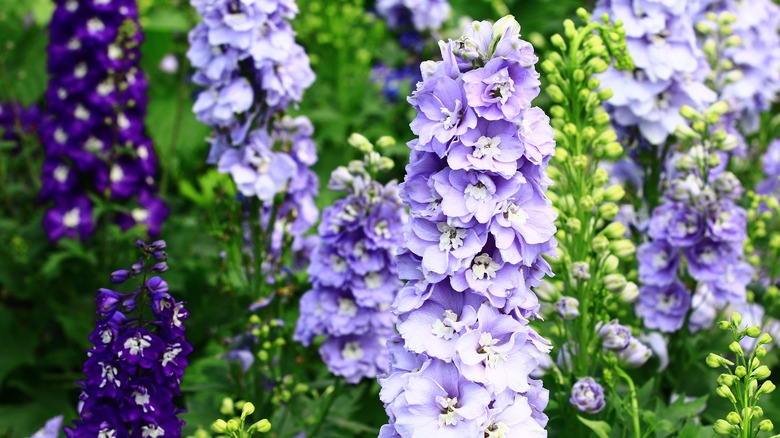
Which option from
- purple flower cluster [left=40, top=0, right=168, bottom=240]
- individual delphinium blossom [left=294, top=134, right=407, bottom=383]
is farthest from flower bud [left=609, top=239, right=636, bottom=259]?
purple flower cluster [left=40, top=0, right=168, bottom=240]

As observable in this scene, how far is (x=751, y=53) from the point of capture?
4332 mm

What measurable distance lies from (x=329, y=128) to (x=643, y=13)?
Result: 229cm

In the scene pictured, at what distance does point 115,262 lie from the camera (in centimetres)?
422

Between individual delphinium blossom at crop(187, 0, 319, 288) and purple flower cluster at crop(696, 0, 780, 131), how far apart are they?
1.82m

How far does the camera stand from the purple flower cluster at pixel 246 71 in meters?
3.31

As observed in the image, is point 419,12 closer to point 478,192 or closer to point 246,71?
point 246,71

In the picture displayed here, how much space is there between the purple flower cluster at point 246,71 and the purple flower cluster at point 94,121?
0.82 m

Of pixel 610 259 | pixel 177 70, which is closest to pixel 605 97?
pixel 610 259

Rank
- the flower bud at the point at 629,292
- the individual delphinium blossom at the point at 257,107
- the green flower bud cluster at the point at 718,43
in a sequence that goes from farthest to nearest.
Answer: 1. the green flower bud cluster at the point at 718,43
2. the individual delphinium blossom at the point at 257,107
3. the flower bud at the point at 629,292

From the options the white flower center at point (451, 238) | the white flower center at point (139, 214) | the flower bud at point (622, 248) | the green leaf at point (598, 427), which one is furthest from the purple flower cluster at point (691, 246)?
the white flower center at point (139, 214)

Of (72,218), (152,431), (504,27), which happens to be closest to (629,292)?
(504,27)

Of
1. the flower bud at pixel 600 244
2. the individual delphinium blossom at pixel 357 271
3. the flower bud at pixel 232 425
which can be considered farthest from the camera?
the individual delphinium blossom at pixel 357 271

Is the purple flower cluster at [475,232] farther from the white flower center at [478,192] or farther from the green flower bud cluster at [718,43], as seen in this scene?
the green flower bud cluster at [718,43]

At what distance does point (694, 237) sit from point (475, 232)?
1.46 metres
